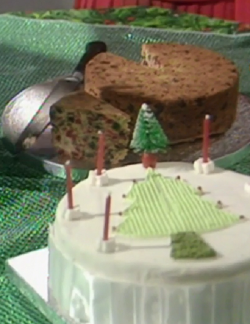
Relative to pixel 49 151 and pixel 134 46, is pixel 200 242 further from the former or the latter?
pixel 134 46

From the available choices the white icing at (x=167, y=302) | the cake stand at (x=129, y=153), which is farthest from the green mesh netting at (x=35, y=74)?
the white icing at (x=167, y=302)

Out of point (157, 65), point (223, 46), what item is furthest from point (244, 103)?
point (223, 46)

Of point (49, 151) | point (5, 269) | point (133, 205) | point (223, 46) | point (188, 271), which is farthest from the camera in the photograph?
point (223, 46)

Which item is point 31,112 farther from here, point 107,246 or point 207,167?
point 107,246

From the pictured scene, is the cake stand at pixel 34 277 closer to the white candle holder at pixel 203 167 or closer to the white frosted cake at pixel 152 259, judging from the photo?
the white frosted cake at pixel 152 259

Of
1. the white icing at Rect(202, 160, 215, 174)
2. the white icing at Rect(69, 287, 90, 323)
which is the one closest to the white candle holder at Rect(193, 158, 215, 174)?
the white icing at Rect(202, 160, 215, 174)
